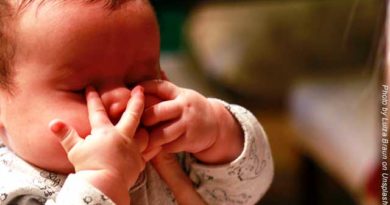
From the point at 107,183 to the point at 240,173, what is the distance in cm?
15

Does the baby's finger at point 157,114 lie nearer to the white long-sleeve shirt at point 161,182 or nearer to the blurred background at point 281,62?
the white long-sleeve shirt at point 161,182

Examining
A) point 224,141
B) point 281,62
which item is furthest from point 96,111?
point 281,62

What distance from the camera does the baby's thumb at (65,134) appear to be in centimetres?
45

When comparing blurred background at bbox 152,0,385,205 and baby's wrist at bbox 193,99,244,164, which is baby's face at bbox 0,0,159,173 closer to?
baby's wrist at bbox 193,99,244,164

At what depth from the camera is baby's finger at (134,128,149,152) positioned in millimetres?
467

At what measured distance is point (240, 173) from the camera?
1.81 ft

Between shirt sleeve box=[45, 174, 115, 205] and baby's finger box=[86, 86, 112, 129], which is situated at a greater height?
baby's finger box=[86, 86, 112, 129]

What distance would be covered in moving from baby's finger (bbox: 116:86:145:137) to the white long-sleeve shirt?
0.04 metres

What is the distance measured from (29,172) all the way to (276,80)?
122cm

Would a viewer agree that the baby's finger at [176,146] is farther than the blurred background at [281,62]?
No

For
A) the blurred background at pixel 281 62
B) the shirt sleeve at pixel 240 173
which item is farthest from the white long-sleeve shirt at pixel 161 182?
the blurred background at pixel 281 62

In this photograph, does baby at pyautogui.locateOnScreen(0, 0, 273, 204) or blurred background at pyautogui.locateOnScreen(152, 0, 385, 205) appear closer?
baby at pyautogui.locateOnScreen(0, 0, 273, 204)

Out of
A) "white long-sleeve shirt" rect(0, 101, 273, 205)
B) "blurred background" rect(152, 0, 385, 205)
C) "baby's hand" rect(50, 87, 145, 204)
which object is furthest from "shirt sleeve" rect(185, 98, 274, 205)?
"blurred background" rect(152, 0, 385, 205)

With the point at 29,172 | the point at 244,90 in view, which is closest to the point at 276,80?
the point at 244,90
